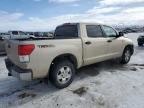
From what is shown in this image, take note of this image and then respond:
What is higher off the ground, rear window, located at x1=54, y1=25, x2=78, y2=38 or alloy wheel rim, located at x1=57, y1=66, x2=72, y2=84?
rear window, located at x1=54, y1=25, x2=78, y2=38

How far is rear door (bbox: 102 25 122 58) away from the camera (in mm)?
7079

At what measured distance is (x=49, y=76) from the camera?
17.4ft

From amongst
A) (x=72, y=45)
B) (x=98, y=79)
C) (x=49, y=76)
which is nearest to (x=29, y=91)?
(x=49, y=76)

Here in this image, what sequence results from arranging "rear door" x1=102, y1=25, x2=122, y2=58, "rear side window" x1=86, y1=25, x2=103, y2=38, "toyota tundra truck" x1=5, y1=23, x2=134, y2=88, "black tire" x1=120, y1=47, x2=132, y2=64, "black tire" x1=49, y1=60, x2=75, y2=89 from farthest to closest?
"black tire" x1=120, y1=47, x2=132, y2=64
"rear door" x1=102, y1=25, x2=122, y2=58
"rear side window" x1=86, y1=25, x2=103, y2=38
"black tire" x1=49, y1=60, x2=75, y2=89
"toyota tundra truck" x1=5, y1=23, x2=134, y2=88

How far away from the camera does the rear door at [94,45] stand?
607cm

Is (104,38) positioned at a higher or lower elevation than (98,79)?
higher

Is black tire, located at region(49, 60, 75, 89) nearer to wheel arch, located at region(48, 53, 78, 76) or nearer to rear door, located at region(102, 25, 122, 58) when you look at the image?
wheel arch, located at region(48, 53, 78, 76)

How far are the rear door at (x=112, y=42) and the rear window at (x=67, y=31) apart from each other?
133 centimetres

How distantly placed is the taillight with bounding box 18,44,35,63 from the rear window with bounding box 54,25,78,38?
71.0 inches

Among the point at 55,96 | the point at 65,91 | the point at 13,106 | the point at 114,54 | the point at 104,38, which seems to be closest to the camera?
the point at 13,106

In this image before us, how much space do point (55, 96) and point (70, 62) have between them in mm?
1083

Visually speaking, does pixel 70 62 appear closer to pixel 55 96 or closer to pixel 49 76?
pixel 49 76

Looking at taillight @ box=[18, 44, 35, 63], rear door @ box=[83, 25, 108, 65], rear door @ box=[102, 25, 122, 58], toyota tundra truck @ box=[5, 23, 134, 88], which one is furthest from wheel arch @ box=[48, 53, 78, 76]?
rear door @ box=[102, 25, 122, 58]

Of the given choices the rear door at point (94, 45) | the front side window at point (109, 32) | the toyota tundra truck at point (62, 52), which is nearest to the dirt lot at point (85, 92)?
the toyota tundra truck at point (62, 52)
